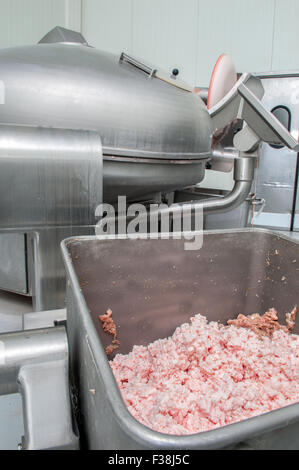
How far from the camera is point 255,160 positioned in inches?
41.3

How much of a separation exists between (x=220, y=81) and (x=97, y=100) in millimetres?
601

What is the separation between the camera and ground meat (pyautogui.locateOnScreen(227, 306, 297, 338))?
0.57 m

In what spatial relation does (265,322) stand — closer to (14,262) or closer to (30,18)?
(14,262)

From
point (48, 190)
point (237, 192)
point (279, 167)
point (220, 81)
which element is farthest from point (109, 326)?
point (279, 167)

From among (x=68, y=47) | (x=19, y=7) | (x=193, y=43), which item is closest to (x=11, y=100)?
(x=68, y=47)

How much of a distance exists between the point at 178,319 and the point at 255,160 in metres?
0.65

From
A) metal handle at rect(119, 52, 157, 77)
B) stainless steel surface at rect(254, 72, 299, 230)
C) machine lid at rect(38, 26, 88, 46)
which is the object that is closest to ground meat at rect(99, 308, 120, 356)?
metal handle at rect(119, 52, 157, 77)

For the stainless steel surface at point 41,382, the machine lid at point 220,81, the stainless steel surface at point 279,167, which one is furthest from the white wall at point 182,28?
the stainless steel surface at point 41,382

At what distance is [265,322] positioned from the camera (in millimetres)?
611

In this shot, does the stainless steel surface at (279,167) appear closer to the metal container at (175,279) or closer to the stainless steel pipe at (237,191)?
the stainless steel pipe at (237,191)

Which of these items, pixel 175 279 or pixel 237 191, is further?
pixel 237 191

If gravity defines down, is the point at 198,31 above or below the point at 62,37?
above

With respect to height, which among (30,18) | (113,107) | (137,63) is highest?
(30,18)
